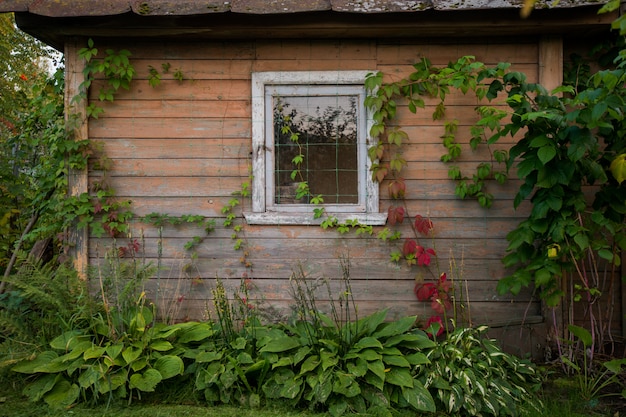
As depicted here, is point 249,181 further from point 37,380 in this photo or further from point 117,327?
point 37,380

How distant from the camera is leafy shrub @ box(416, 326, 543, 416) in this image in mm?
3412

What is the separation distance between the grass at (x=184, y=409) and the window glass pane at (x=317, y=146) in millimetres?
1891

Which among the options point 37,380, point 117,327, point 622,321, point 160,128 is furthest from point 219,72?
point 622,321

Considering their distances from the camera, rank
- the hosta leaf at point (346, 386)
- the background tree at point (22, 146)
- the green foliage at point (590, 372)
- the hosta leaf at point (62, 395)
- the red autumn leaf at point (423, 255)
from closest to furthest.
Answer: the hosta leaf at point (346, 386), the hosta leaf at point (62, 395), the green foliage at point (590, 372), the red autumn leaf at point (423, 255), the background tree at point (22, 146)

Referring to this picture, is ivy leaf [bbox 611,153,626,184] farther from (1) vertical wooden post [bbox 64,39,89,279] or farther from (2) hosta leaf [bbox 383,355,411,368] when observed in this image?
(1) vertical wooden post [bbox 64,39,89,279]

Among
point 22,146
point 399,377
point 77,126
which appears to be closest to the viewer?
point 399,377

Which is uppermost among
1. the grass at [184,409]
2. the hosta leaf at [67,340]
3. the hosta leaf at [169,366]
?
the hosta leaf at [67,340]

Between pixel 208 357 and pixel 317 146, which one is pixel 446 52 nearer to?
pixel 317 146

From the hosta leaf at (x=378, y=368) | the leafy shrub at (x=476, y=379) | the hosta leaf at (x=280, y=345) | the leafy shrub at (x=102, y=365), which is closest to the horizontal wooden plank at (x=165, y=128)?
the leafy shrub at (x=102, y=365)

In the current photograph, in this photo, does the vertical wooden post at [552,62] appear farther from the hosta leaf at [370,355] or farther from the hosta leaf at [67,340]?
the hosta leaf at [67,340]

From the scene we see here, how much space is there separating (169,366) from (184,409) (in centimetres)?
33

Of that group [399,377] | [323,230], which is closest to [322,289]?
[323,230]

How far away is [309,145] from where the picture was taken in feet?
15.3

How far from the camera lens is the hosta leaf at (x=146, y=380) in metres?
3.42
